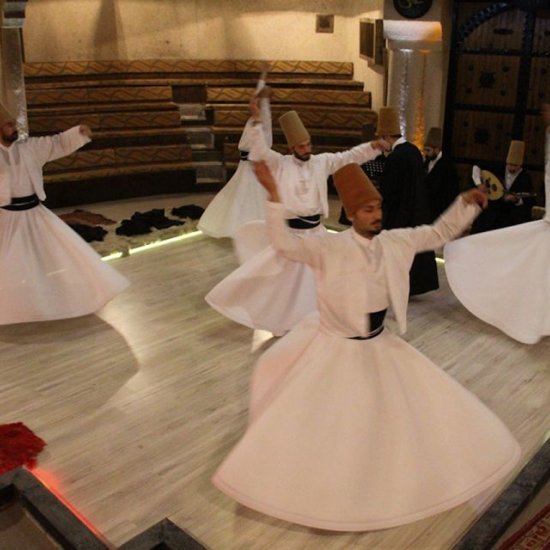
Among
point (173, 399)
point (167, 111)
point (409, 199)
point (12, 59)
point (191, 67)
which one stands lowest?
point (173, 399)

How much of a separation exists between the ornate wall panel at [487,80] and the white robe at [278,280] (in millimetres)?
3747

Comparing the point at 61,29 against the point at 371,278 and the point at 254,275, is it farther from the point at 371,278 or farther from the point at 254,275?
the point at 371,278

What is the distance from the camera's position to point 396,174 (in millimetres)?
6043

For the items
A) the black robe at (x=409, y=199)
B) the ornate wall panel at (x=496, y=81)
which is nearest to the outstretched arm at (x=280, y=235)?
the black robe at (x=409, y=199)

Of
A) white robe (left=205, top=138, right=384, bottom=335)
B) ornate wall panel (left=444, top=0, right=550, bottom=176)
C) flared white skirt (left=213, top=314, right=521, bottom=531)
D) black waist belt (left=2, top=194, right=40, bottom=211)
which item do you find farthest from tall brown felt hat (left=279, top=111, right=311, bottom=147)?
ornate wall panel (left=444, top=0, right=550, bottom=176)

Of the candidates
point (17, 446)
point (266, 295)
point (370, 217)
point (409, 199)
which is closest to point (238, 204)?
point (409, 199)

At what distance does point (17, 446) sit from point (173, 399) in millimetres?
941

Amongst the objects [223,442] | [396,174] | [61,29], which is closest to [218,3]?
[61,29]

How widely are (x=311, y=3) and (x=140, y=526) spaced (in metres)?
8.10

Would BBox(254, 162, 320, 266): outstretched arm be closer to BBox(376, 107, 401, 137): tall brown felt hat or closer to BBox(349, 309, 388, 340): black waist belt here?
BBox(349, 309, 388, 340): black waist belt

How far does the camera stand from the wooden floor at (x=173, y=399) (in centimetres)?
350

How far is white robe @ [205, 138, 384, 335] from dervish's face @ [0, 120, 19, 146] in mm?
1687

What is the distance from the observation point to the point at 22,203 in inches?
218

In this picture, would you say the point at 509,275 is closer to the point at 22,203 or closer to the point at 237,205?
the point at 237,205
